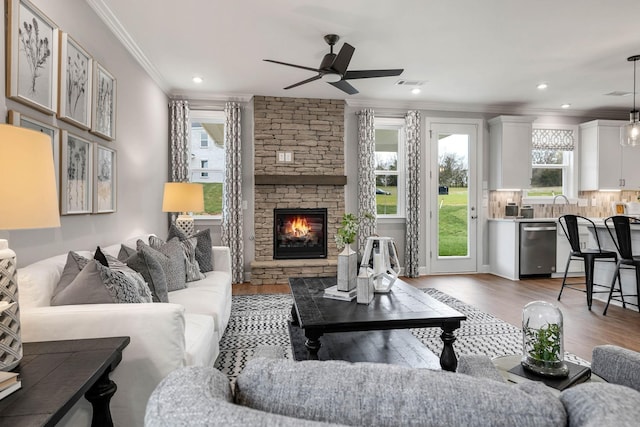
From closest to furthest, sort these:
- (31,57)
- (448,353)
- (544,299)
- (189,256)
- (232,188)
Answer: (31,57) → (448,353) → (189,256) → (544,299) → (232,188)

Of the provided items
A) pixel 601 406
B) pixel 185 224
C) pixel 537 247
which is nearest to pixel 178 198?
pixel 185 224

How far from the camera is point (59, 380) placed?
3.62 feet

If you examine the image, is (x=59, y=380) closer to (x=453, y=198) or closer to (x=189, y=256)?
(x=189, y=256)

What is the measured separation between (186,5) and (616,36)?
3968 mm

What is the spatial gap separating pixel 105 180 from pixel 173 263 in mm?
932

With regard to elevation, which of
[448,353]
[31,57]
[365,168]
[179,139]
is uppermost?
[179,139]

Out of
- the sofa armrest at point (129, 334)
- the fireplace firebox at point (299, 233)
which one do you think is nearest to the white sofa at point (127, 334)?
the sofa armrest at point (129, 334)

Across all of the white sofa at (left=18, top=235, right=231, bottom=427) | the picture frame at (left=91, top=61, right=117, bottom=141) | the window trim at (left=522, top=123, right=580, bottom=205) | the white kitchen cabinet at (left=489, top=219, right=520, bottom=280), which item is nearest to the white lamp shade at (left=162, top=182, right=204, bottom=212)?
the picture frame at (left=91, top=61, right=117, bottom=141)

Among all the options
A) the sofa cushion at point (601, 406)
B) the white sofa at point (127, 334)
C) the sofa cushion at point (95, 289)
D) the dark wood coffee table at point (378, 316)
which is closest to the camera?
the sofa cushion at point (601, 406)

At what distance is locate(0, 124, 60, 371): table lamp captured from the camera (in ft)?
3.51

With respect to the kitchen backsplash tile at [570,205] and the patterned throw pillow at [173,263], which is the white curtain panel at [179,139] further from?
the kitchen backsplash tile at [570,205]

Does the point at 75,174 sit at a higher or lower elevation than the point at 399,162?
lower

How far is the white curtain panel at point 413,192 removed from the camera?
5863mm

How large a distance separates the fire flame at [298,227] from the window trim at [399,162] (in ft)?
3.89
